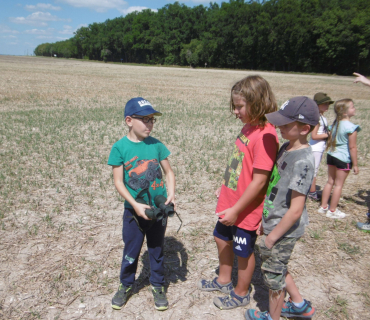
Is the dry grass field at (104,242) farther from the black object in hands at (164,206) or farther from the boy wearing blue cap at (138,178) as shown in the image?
the black object in hands at (164,206)

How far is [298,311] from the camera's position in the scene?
2.68 metres

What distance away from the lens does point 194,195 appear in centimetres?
535

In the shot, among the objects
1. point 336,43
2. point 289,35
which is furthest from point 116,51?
point 336,43

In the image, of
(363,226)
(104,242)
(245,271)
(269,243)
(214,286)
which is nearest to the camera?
(269,243)

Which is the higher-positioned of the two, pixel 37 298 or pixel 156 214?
pixel 156 214

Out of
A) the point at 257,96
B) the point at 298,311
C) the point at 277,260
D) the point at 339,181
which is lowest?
the point at 298,311

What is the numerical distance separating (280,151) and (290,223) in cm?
56

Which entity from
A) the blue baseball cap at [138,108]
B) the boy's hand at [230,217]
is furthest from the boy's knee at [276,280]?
the blue baseball cap at [138,108]

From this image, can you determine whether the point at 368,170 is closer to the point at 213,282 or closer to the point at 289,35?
the point at 213,282

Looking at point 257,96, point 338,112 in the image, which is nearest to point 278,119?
point 257,96

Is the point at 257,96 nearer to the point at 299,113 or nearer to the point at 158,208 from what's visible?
the point at 299,113

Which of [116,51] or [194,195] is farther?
[116,51]

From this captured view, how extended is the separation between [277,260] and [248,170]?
717mm

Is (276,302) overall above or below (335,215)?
above
